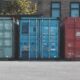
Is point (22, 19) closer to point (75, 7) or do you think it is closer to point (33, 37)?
point (33, 37)

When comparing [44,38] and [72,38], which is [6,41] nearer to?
[44,38]

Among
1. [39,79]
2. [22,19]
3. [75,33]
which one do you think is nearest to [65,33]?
[75,33]

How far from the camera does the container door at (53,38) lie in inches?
1280

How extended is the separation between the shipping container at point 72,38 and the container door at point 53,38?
64cm

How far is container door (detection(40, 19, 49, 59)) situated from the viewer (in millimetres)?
32594

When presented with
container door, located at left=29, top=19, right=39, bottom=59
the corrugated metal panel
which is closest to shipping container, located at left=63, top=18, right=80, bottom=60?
the corrugated metal panel

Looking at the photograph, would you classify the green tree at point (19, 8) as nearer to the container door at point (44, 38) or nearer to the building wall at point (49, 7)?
the building wall at point (49, 7)

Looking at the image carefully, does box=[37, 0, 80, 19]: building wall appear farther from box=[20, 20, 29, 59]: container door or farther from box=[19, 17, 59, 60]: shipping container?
box=[20, 20, 29, 59]: container door

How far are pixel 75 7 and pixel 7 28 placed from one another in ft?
69.7

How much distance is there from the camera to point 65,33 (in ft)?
107

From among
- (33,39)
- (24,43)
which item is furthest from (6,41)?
(33,39)

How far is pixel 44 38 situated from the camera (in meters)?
32.7

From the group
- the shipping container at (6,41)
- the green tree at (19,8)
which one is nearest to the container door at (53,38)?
the shipping container at (6,41)

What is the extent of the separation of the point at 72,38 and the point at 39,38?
2.26m
